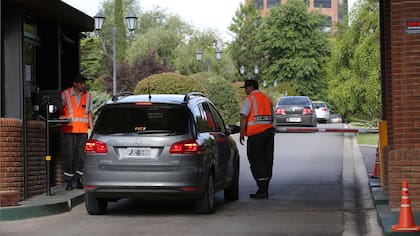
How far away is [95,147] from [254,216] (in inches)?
91.7

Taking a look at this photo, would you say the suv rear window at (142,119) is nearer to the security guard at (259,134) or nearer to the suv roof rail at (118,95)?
the suv roof rail at (118,95)

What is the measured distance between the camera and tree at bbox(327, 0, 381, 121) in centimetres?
3769

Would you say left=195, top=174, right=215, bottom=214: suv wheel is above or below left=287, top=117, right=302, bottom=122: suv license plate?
below

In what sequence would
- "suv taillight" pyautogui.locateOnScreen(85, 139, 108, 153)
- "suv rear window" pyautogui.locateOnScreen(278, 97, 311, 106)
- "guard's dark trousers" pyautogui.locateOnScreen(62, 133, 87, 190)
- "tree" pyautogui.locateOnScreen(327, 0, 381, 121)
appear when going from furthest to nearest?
"tree" pyautogui.locateOnScreen(327, 0, 381, 121), "suv rear window" pyautogui.locateOnScreen(278, 97, 311, 106), "guard's dark trousers" pyautogui.locateOnScreen(62, 133, 87, 190), "suv taillight" pyautogui.locateOnScreen(85, 139, 108, 153)

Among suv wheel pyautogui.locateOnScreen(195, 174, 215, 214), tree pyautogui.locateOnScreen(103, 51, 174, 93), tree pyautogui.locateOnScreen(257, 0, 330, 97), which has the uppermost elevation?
tree pyautogui.locateOnScreen(257, 0, 330, 97)

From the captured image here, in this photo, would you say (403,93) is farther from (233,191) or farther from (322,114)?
(322,114)

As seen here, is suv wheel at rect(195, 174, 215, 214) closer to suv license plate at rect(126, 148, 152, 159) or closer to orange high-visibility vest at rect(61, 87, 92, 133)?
suv license plate at rect(126, 148, 152, 159)

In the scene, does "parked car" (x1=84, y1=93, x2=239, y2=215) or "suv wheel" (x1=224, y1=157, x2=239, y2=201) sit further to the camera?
"suv wheel" (x1=224, y1=157, x2=239, y2=201)

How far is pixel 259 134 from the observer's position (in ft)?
45.8

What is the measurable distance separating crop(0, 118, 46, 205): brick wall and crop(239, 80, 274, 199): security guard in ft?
10.6

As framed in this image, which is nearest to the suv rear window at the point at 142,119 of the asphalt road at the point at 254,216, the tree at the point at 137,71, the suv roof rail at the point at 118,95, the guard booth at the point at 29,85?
the suv roof rail at the point at 118,95

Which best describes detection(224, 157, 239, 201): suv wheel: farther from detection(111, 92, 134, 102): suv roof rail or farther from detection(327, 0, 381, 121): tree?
detection(327, 0, 381, 121): tree

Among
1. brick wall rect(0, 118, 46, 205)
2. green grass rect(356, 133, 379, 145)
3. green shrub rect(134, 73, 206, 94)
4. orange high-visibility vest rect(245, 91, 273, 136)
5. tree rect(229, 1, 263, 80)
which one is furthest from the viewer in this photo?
tree rect(229, 1, 263, 80)

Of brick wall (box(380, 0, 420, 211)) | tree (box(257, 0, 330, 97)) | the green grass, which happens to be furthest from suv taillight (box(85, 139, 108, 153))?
tree (box(257, 0, 330, 97))
